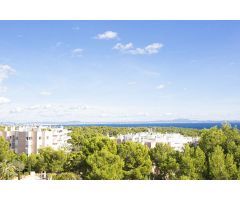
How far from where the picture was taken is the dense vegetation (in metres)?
5.08

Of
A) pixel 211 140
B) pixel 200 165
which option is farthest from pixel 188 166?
pixel 211 140

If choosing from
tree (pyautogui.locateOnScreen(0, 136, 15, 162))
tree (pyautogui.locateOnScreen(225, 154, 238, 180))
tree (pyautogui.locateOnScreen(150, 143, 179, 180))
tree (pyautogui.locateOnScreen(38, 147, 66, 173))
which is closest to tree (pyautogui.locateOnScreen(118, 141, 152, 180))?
tree (pyautogui.locateOnScreen(150, 143, 179, 180))

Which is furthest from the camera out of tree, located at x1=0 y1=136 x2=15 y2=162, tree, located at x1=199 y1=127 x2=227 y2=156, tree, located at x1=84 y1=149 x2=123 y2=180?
tree, located at x1=0 y1=136 x2=15 y2=162

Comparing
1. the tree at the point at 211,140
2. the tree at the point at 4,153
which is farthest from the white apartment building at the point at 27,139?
the tree at the point at 211,140

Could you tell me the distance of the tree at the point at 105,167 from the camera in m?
4.89

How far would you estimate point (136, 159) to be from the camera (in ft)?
20.7

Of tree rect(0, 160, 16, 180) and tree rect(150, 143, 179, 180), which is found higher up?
tree rect(150, 143, 179, 180)

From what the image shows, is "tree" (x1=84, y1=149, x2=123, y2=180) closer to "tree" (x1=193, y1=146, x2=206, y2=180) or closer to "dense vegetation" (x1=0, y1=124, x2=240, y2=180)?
"dense vegetation" (x1=0, y1=124, x2=240, y2=180)

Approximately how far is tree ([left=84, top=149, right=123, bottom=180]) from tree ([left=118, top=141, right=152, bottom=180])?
22.9 inches

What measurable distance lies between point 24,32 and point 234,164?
465cm

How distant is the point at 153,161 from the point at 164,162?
573mm

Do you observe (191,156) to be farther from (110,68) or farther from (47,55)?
(47,55)
